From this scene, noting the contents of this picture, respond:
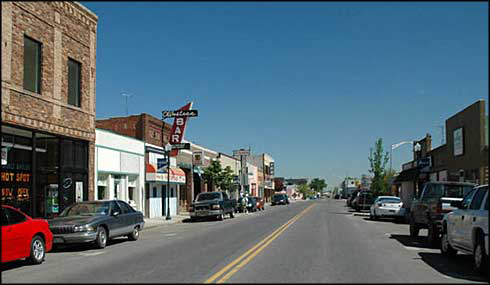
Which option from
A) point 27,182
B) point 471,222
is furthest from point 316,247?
point 27,182

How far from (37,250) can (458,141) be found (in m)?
28.1

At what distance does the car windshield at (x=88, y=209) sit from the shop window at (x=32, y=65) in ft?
19.7

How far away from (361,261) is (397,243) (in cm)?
543

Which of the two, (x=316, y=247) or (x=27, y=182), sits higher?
(x=27, y=182)

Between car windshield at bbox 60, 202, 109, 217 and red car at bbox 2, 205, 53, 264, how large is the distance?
12.4ft

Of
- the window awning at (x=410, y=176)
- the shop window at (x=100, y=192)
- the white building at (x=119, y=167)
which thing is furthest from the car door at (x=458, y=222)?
the window awning at (x=410, y=176)

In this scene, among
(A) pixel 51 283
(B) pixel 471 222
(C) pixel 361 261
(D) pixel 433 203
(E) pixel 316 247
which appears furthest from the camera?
(D) pixel 433 203

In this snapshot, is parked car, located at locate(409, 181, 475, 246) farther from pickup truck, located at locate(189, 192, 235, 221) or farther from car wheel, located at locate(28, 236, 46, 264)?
pickup truck, located at locate(189, 192, 235, 221)

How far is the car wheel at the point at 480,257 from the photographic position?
36.2 feet

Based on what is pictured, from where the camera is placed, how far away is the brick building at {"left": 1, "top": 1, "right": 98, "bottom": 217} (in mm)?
20516

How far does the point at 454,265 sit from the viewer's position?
41.8ft

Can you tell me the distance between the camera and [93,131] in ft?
88.8

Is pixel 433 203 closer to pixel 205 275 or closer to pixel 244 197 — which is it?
pixel 205 275

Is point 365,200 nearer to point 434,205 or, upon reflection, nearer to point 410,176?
point 410,176
